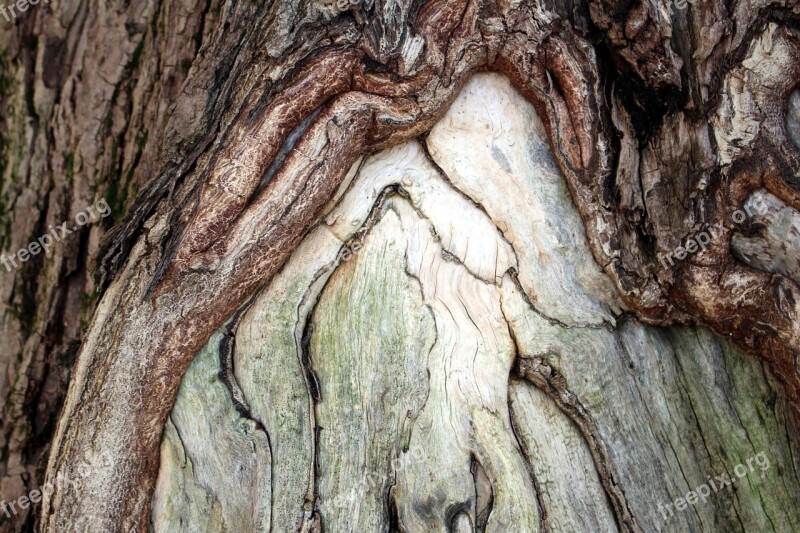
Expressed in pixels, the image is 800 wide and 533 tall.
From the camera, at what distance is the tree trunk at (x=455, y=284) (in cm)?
197

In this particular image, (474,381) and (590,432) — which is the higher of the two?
(474,381)

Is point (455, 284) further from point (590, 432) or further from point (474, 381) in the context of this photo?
point (590, 432)

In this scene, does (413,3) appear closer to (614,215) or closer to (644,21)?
(644,21)

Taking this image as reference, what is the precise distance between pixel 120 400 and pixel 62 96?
1.35 metres

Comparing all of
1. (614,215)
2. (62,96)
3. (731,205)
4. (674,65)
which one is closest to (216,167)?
(62,96)

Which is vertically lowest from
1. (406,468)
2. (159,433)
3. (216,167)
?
(406,468)

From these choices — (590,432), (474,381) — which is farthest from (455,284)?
(590,432)

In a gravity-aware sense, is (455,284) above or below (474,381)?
above

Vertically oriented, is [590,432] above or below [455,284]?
below

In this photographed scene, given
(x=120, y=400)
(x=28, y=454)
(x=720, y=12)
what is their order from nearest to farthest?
(x=120, y=400), (x=720, y=12), (x=28, y=454)

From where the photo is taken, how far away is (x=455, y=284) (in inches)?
84.0

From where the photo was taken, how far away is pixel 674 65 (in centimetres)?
208

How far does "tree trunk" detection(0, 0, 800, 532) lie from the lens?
1966 millimetres

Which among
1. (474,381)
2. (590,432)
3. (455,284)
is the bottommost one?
(590,432)
